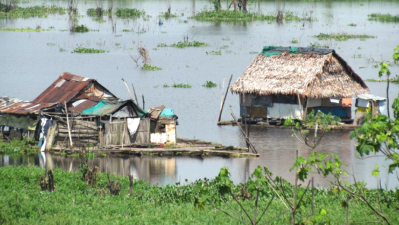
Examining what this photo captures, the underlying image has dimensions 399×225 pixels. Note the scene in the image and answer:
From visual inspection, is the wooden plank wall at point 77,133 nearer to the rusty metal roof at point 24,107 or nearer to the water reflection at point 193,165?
the water reflection at point 193,165

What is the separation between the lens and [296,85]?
2769 cm

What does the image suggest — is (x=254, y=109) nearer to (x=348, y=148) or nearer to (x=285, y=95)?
(x=285, y=95)

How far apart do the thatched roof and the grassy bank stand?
10.7 m

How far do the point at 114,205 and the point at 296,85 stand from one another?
1381cm

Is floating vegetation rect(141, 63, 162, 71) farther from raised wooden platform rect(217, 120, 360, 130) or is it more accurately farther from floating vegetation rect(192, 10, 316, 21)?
floating vegetation rect(192, 10, 316, 21)

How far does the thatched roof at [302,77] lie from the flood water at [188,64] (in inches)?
64.8

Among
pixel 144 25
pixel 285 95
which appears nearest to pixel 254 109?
pixel 285 95

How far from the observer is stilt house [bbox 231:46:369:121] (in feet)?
91.4

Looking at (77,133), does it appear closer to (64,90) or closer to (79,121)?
(79,121)

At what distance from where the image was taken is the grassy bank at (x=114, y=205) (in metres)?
14.1

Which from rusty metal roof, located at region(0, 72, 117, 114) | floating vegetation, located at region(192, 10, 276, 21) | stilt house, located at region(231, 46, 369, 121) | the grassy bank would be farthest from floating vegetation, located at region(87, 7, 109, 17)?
the grassy bank

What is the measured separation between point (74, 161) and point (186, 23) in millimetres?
48691

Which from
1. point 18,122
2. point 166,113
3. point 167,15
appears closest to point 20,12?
point 167,15

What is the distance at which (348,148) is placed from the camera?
25078 mm
